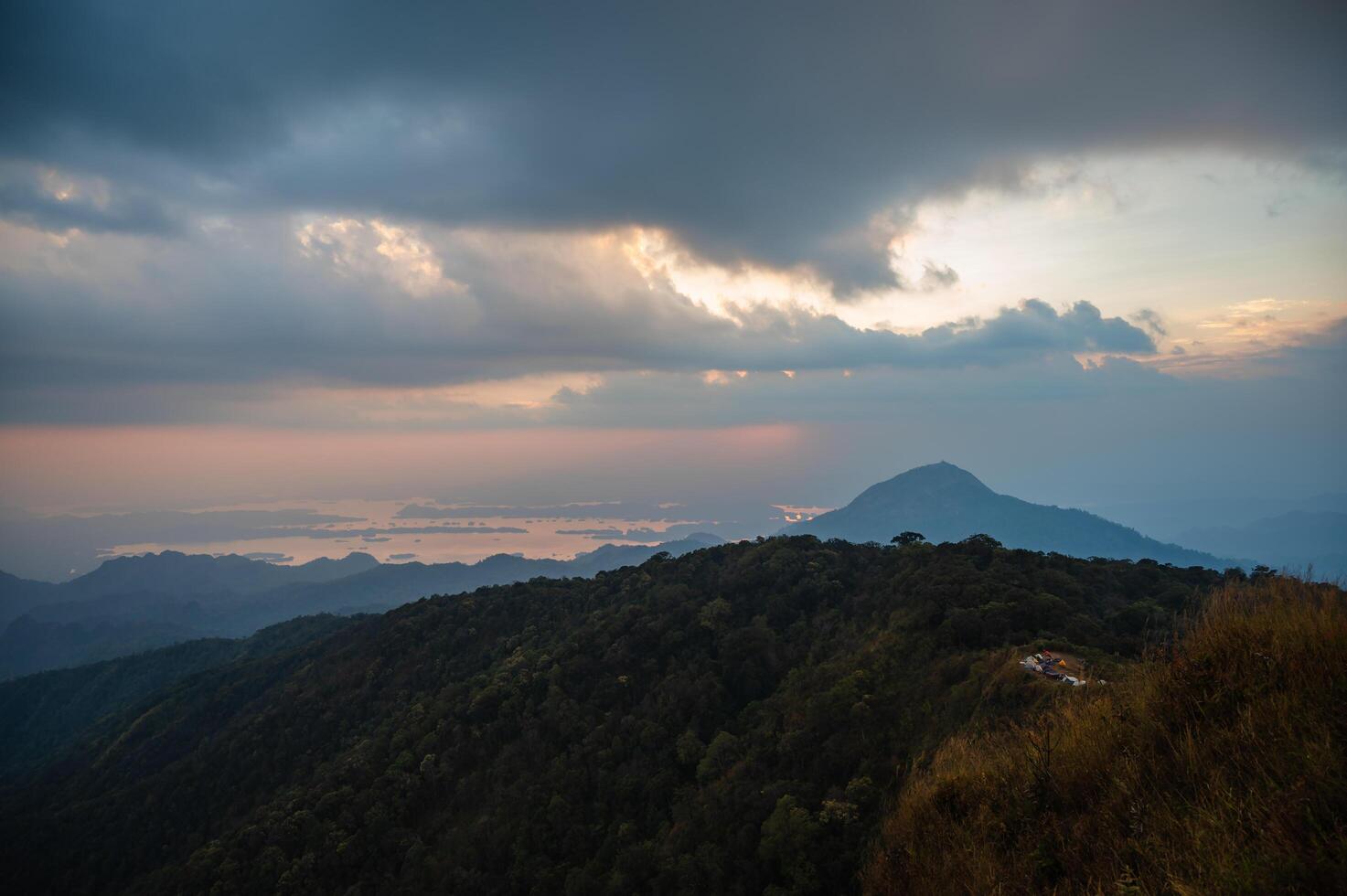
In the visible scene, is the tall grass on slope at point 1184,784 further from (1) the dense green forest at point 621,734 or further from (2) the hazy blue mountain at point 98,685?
(2) the hazy blue mountain at point 98,685

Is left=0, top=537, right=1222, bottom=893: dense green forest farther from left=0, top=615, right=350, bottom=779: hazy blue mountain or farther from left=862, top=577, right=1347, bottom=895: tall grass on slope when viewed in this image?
left=0, top=615, right=350, bottom=779: hazy blue mountain

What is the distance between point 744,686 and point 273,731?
49.1m

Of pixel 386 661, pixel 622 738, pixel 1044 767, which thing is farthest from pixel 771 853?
pixel 386 661

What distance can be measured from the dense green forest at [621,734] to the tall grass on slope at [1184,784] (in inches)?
175

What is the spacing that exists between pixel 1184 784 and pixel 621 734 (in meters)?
35.5

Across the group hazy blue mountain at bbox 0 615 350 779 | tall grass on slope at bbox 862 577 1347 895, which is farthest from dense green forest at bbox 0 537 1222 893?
hazy blue mountain at bbox 0 615 350 779

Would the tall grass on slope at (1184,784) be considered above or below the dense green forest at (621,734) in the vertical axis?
above

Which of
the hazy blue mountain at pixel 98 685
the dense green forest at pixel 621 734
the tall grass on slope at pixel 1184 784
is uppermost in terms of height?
the tall grass on slope at pixel 1184 784

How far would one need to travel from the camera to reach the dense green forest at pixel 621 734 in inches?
1002

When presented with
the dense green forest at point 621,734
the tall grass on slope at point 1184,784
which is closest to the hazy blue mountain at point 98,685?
the dense green forest at point 621,734

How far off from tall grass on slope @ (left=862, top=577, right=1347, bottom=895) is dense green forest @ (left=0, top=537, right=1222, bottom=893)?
4435 mm

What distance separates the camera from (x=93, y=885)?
49250 millimetres

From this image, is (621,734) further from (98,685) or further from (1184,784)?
(98,685)

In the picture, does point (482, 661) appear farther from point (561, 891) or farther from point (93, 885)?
point (93, 885)
